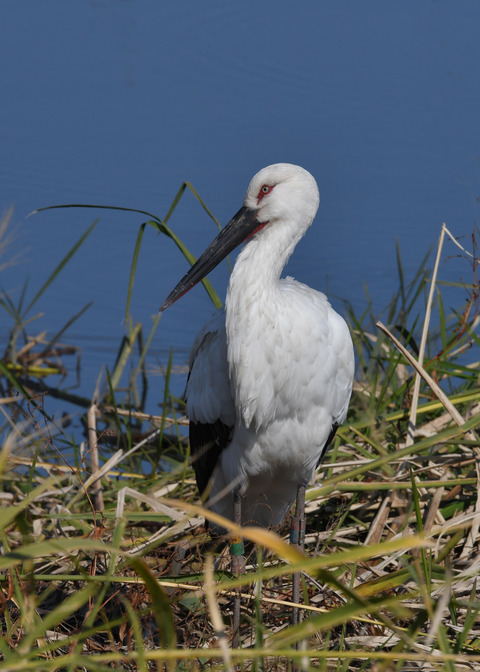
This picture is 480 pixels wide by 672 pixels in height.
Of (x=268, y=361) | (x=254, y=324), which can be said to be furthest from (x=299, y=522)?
(x=254, y=324)

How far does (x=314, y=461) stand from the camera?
3018 millimetres

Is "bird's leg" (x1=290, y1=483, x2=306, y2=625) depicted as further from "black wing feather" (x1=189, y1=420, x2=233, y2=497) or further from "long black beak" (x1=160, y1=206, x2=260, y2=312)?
"long black beak" (x1=160, y1=206, x2=260, y2=312)

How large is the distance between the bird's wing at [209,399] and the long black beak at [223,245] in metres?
0.20

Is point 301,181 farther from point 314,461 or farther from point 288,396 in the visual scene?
point 314,461

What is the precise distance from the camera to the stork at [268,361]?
273cm

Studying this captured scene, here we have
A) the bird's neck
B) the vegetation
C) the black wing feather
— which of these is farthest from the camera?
the black wing feather

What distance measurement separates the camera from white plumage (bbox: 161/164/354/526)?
272 centimetres

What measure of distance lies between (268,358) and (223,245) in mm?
473

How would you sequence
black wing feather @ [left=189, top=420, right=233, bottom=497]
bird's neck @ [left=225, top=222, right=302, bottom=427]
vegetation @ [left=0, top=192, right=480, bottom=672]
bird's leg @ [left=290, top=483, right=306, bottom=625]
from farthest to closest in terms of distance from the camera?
1. black wing feather @ [left=189, top=420, right=233, bottom=497]
2. bird's leg @ [left=290, top=483, right=306, bottom=625]
3. bird's neck @ [left=225, top=222, right=302, bottom=427]
4. vegetation @ [left=0, top=192, right=480, bottom=672]

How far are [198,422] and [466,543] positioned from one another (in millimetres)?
1062

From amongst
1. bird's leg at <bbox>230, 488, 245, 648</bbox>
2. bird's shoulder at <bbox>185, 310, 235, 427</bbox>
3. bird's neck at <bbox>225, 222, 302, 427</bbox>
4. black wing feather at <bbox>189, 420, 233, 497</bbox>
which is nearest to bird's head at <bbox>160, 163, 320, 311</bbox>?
bird's neck at <bbox>225, 222, 302, 427</bbox>

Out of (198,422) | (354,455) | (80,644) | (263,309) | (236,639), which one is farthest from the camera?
(354,455)

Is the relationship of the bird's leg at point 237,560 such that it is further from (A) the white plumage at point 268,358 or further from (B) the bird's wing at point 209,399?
(B) the bird's wing at point 209,399

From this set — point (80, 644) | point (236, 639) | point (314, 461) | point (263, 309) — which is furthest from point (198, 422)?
point (80, 644)
